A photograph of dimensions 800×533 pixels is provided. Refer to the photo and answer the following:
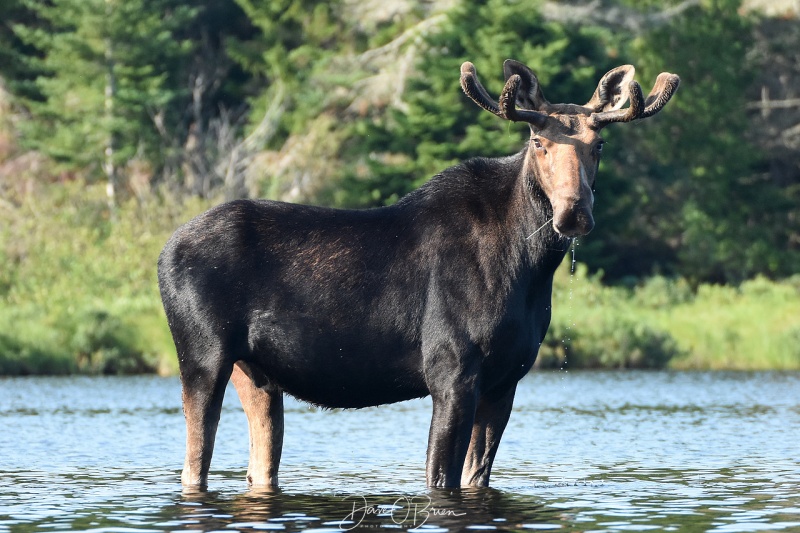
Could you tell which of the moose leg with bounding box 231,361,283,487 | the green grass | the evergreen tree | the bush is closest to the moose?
the moose leg with bounding box 231,361,283,487

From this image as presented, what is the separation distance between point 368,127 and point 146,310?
12.9 metres

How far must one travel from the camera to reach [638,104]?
10570 mm

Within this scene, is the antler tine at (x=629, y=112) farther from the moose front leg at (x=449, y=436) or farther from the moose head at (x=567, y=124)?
the moose front leg at (x=449, y=436)

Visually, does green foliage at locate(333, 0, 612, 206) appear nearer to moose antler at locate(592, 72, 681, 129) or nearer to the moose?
moose antler at locate(592, 72, 681, 129)

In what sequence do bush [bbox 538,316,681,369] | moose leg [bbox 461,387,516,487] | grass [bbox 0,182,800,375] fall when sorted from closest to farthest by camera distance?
1. moose leg [bbox 461,387,516,487]
2. grass [bbox 0,182,800,375]
3. bush [bbox 538,316,681,369]

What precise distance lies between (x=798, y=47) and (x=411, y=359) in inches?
1615

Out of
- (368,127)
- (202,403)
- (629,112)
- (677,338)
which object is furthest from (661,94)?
(368,127)

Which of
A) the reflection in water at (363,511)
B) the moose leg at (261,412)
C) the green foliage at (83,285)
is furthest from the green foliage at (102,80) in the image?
the reflection in water at (363,511)

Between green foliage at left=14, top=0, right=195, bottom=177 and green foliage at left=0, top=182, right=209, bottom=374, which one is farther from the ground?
green foliage at left=14, top=0, right=195, bottom=177

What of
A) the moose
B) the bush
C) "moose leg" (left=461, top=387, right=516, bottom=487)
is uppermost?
the bush

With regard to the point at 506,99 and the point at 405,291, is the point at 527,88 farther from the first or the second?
the point at 405,291

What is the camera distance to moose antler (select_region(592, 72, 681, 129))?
34.6ft
